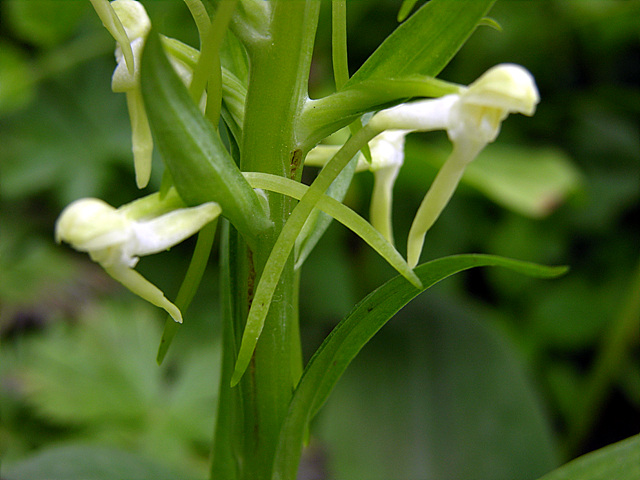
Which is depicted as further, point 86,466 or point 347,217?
point 86,466

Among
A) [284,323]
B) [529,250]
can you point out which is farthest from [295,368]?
[529,250]

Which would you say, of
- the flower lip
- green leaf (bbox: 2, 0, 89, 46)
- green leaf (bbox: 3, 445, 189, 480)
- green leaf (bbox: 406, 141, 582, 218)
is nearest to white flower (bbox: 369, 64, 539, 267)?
the flower lip

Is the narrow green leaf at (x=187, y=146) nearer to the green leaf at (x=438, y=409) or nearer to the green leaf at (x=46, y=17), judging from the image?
the green leaf at (x=438, y=409)

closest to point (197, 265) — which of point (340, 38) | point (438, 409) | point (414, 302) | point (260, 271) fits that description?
point (260, 271)

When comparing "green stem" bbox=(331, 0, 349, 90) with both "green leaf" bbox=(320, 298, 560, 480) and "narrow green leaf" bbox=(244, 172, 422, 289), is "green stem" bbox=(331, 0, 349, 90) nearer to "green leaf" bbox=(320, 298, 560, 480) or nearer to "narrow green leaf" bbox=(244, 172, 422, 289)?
"narrow green leaf" bbox=(244, 172, 422, 289)

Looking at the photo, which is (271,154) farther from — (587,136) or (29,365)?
(587,136)

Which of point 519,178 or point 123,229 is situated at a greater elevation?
point 519,178

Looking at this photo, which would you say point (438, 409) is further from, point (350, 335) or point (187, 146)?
point (187, 146)
